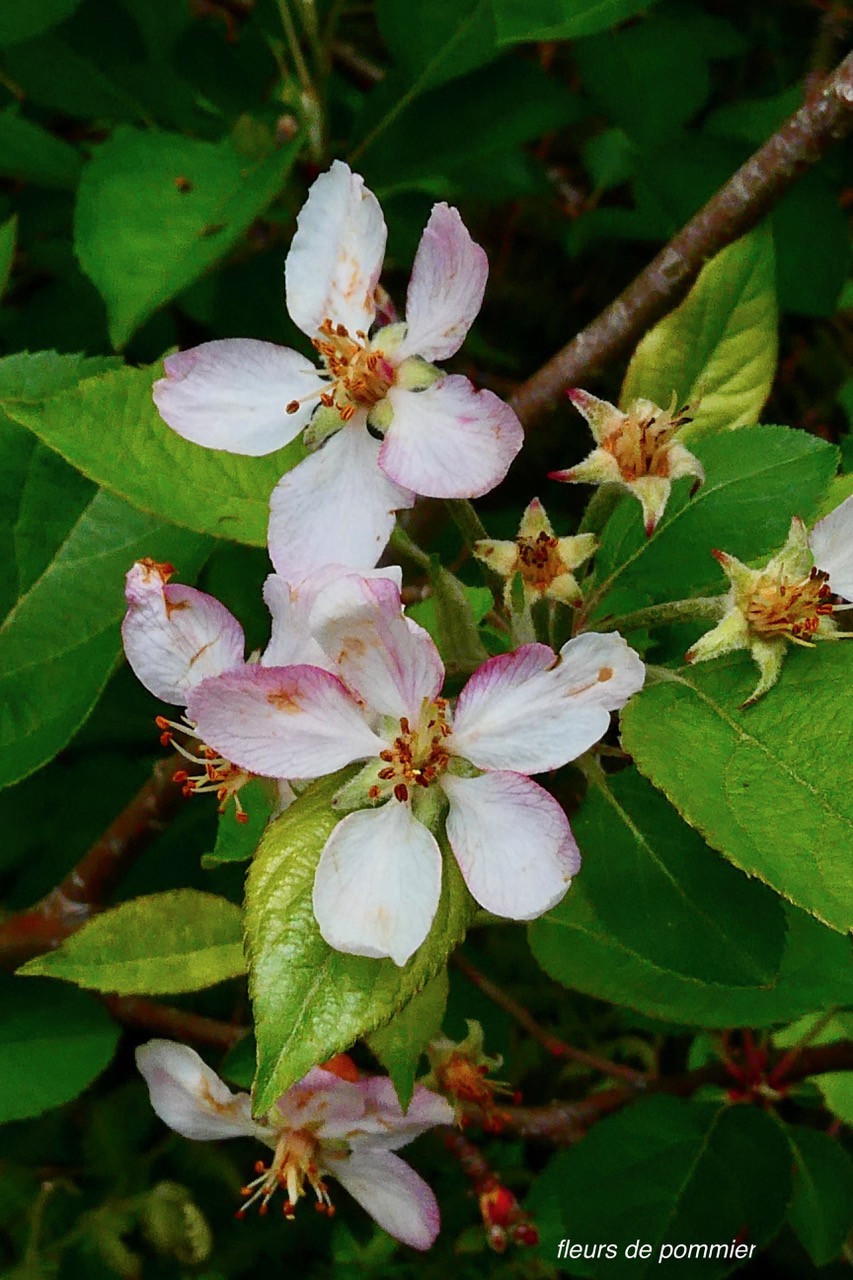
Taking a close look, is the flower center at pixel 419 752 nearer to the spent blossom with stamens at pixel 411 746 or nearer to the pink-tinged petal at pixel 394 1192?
the spent blossom with stamens at pixel 411 746

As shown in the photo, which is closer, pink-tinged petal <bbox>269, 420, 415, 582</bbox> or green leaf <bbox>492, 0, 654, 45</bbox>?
pink-tinged petal <bbox>269, 420, 415, 582</bbox>

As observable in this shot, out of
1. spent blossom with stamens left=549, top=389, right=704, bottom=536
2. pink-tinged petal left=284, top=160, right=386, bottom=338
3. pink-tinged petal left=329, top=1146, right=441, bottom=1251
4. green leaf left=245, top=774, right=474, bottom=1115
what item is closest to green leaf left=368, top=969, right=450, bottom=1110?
green leaf left=245, top=774, right=474, bottom=1115

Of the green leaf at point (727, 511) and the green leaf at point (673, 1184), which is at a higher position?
the green leaf at point (727, 511)

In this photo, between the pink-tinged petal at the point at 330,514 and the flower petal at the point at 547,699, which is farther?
the pink-tinged petal at the point at 330,514

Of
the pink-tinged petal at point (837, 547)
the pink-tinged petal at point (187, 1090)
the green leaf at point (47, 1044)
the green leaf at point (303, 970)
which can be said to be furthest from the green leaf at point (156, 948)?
the pink-tinged petal at point (837, 547)

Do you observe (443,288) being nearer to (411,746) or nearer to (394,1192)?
(411,746)

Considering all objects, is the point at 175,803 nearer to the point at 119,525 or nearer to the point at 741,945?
the point at 119,525

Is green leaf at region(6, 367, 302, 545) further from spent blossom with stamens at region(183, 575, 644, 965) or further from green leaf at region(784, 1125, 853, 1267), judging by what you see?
green leaf at region(784, 1125, 853, 1267)
